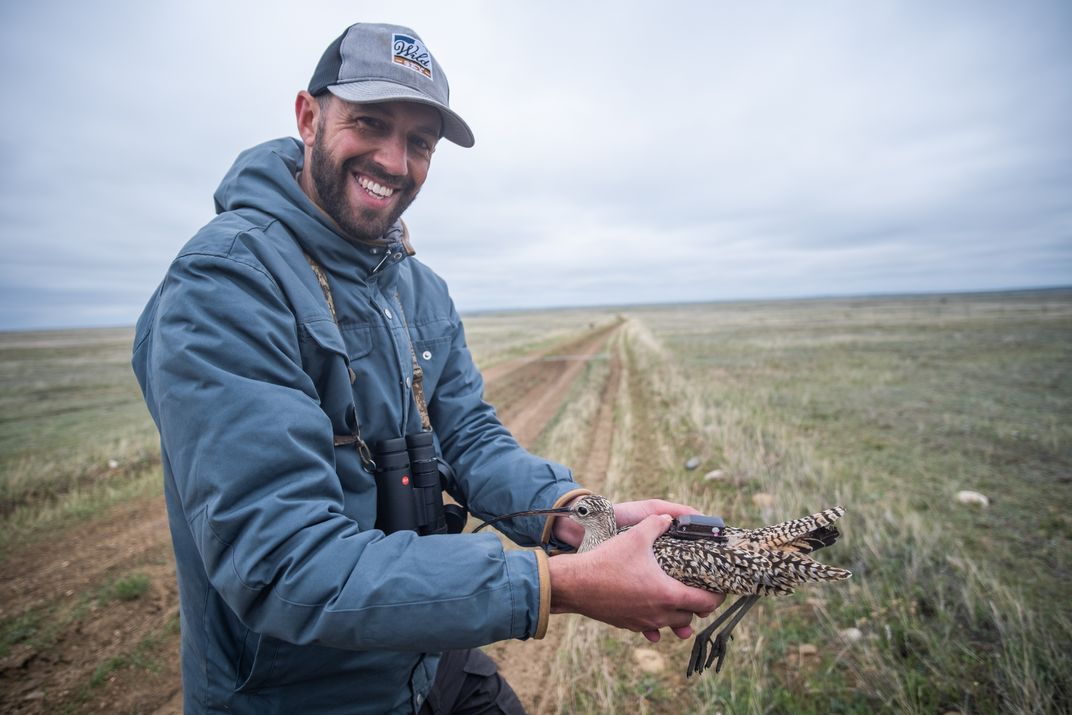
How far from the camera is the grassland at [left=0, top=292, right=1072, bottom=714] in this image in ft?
12.4

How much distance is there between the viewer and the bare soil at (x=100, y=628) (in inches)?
154

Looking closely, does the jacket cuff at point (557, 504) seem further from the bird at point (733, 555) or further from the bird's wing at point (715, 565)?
the bird's wing at point (715, 565)

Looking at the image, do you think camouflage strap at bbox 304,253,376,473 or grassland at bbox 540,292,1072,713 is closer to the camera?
camouflage strap at bbox 304,253,376,473

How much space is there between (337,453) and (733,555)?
175 cm

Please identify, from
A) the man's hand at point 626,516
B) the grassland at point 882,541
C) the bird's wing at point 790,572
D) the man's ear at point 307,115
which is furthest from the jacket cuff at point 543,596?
the grassland at point 882,541

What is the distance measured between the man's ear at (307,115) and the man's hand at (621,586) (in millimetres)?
2093

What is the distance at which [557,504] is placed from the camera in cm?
233

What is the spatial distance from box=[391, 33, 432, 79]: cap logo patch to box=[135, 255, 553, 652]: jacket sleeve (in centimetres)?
124

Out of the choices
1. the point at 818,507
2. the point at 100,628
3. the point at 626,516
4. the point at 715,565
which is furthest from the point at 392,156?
the point at 818,507

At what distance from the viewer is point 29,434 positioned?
44.3 ft

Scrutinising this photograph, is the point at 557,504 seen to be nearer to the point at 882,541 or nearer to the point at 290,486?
the point at 290,486

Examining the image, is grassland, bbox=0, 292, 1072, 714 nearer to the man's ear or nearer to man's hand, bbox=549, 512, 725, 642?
man's hand, bbox=549, 512, 725, 642

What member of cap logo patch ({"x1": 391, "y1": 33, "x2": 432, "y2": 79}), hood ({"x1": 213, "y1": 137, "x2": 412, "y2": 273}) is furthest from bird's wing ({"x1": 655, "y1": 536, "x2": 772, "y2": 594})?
cap logo patch ({"x1": 391, "y1": 33, "x2": 432, "y2": 79})

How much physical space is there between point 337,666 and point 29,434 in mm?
17891
